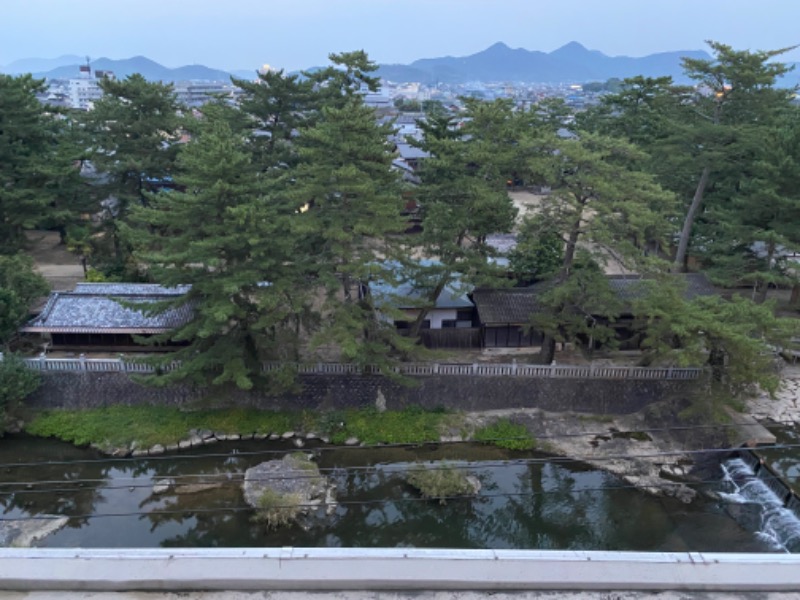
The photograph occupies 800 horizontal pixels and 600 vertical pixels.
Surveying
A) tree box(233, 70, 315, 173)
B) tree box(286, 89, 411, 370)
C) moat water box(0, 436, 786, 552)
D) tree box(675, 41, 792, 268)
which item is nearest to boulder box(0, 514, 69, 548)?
moat water box(0, 436, 786, 552)

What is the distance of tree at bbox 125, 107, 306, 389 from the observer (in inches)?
728

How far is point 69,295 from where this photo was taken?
2331cm

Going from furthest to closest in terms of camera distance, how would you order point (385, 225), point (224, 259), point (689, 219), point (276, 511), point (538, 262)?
1. point (689, 219)
2. point (538, 262)
3. point (224, 259)
4. point (385, 225)
5. point (276, 511)

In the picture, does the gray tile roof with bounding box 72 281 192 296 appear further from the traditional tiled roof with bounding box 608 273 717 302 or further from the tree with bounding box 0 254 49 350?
the traditional tiled roof with bounding box 608 273 717 302

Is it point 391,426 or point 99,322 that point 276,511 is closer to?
point 391,426

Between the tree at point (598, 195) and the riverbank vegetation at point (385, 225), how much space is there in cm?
7

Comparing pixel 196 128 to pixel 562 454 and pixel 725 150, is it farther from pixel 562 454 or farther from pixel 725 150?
pixel 725 150

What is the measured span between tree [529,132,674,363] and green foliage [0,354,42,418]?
19.1 meters

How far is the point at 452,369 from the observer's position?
21672 mm

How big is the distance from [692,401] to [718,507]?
13.1 feet

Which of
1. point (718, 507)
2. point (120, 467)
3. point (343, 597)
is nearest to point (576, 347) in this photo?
point (718, 507)

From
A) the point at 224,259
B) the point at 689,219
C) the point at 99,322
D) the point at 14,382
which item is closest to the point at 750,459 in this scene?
the point at 689,219

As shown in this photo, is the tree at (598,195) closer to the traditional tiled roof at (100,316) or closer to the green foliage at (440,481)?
the green foliage at (440,481)

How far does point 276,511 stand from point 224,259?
8773mm
